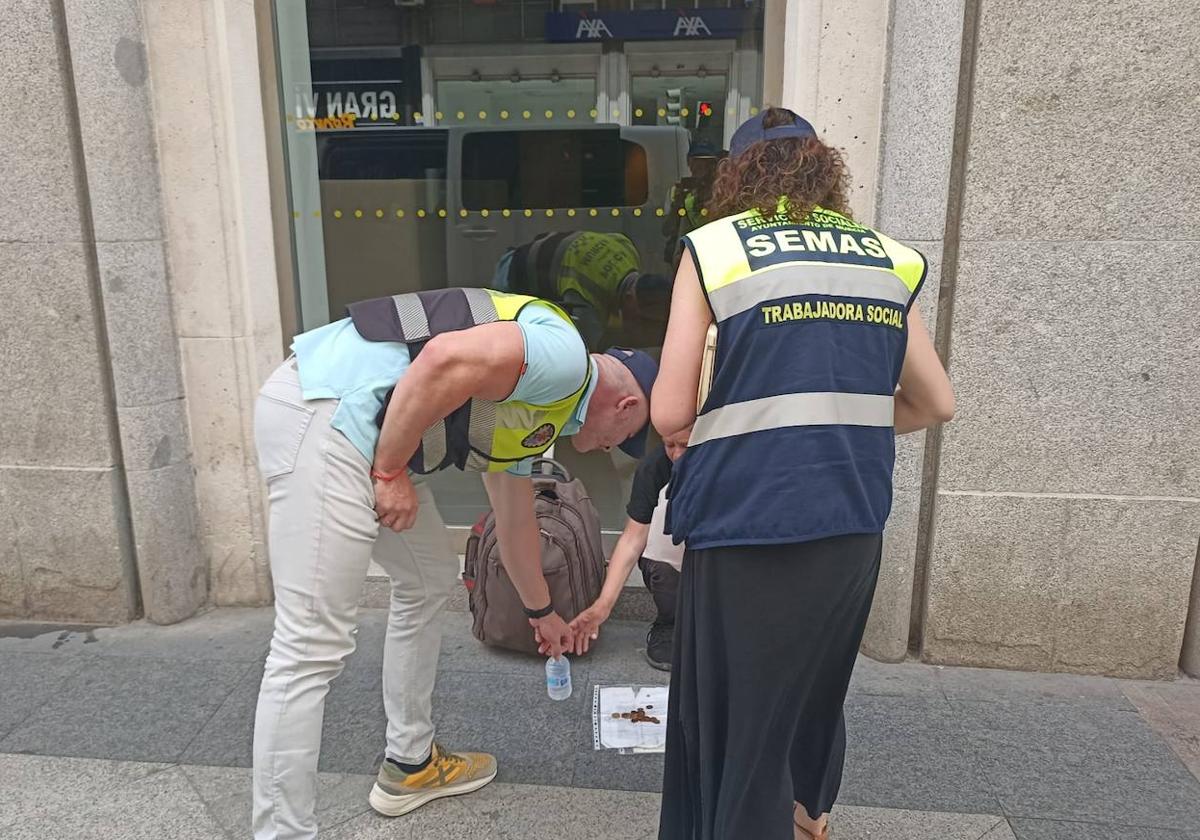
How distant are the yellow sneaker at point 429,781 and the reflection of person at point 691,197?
241 cm

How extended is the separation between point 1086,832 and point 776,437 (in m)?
1.79

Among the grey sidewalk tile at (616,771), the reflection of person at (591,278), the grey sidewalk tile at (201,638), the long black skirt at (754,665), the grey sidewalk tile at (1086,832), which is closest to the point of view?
the long black skirt at (754,665)

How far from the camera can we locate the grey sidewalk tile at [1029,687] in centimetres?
342

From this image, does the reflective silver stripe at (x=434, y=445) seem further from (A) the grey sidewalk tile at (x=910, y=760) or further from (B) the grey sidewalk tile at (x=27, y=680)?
(B) the grey sidewalk tile at (x=27, y=680)

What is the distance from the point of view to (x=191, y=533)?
4.14 m

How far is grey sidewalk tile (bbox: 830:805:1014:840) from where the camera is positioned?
2.65 m

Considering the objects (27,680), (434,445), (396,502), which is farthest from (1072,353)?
(27,680)

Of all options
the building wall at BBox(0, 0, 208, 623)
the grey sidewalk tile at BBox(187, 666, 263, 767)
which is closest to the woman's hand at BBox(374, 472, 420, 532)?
the grey sidewalk tile at BBox(187, 666, 263, 767)

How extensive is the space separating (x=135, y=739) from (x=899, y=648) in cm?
285

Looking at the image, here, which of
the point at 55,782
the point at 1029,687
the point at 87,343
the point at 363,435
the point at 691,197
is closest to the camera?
the point at 363,435

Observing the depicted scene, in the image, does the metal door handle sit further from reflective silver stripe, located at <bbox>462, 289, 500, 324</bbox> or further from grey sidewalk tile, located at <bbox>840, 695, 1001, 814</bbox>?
grey sidewalk tile, located at <bbox>840, 695, 1001, 814</bbox>

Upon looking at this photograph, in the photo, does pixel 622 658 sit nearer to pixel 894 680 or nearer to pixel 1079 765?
pixel 894 680

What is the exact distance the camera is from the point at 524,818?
9.00ft

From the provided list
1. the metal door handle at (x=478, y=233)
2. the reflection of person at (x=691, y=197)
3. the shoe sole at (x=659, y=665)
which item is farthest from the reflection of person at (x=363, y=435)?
the metal door handle at (x=478, y=233)
